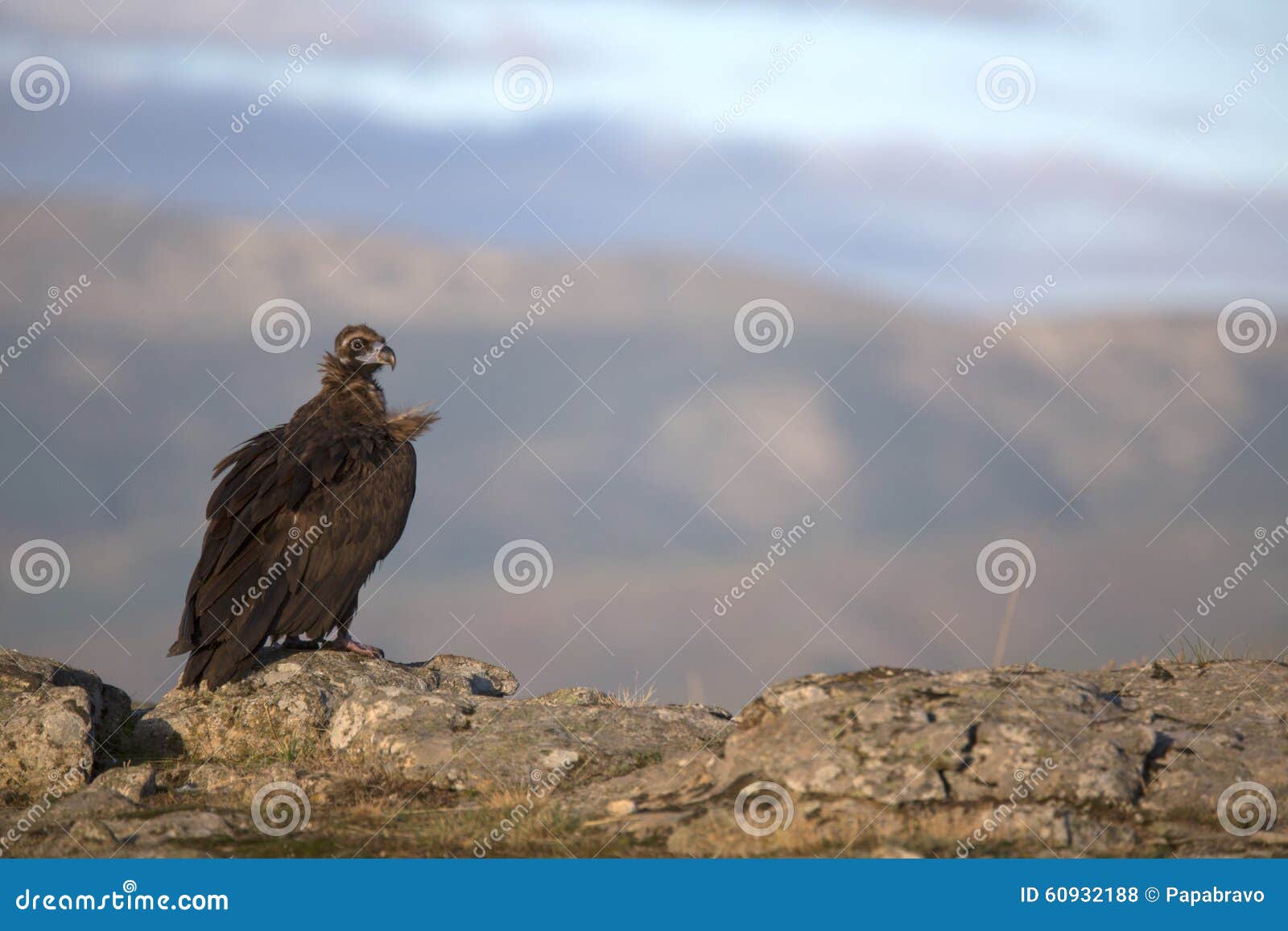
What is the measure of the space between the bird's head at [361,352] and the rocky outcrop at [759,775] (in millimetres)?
4747

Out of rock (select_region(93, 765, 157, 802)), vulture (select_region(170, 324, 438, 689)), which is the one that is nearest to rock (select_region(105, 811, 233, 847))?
rock (select_region(93, 765, 157, 802))

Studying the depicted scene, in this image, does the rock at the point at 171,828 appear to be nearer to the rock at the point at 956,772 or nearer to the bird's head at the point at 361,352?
the rock at the point at 956,772

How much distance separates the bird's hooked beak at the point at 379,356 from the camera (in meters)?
14.2

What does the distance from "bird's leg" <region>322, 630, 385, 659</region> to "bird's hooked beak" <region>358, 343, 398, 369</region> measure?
3.20m

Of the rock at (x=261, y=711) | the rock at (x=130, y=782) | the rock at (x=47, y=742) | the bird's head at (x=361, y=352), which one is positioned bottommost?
the rock at (x=47, y=742)

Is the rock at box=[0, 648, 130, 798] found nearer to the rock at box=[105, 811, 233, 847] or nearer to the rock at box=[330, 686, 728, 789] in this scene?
the rock at box=[330, 686, 728, 789]

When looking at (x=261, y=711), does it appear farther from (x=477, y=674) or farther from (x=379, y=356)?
(x=379, y=356)

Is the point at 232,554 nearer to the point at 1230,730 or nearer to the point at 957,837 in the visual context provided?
the point at 957,837

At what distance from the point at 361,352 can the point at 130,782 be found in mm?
6210

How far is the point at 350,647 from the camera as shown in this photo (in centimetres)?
1222

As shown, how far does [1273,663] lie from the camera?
374 inches

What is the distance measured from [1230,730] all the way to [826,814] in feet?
9.00

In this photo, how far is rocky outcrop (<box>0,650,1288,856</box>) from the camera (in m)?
6.68

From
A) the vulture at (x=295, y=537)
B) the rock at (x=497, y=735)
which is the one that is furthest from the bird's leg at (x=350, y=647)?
the rock at (x=497, y=735)
